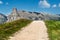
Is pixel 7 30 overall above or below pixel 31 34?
above

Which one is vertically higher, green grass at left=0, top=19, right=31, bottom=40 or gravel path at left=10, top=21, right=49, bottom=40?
green grass at left=0, top=19, right=31, bottom=40

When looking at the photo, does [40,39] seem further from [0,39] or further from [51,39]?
[0,39]

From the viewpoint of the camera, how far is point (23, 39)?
87.6 feet

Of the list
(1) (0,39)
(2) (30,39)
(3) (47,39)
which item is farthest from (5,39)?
(3) (47,39)

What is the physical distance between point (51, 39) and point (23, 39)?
3.48m

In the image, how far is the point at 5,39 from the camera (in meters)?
27.0

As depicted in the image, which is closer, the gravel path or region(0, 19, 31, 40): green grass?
the gravel path

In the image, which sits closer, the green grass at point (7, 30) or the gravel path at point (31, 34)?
the gravel path at point (31, 34)

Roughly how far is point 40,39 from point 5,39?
439 cm

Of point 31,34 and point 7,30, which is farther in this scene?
point 7,30

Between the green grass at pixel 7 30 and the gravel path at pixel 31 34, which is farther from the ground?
the green grass at pixel 7 30

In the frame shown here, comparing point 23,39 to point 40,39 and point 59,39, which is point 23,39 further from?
point 59,39

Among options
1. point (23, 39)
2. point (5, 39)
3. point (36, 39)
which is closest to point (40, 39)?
point (36, 39)

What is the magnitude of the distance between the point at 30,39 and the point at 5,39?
3.15 metres
